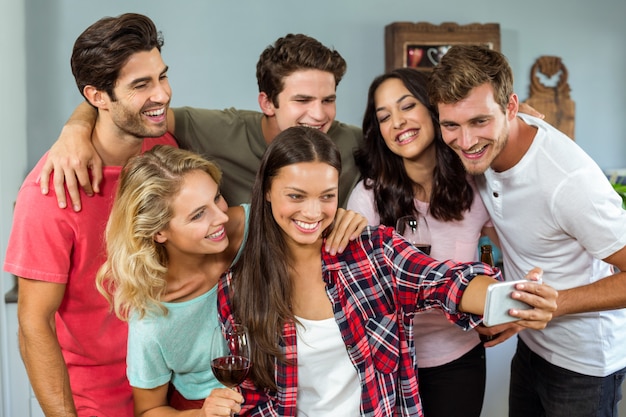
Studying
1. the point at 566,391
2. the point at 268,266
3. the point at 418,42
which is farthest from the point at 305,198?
the point at 418,42

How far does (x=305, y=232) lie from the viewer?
1556mm

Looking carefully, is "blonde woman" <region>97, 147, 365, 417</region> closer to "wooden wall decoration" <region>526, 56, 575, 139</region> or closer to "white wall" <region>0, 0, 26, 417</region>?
"white wall" <region>0, 0, 26, 417</region>

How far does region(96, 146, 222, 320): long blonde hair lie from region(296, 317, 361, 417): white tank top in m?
0.36

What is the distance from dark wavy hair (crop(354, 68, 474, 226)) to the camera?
1860mm

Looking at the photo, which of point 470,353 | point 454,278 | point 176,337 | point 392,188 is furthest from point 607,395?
point 176,337

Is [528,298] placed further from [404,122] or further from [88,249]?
[88,249]

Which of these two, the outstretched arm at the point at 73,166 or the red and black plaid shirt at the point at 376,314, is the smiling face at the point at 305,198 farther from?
the outstretched arm at the point at 73,166

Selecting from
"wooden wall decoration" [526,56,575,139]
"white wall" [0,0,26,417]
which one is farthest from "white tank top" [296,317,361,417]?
"wooden wall decoration" [526,56,575,139]

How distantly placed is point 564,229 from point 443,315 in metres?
0.41

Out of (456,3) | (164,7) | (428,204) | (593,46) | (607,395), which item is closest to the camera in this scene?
(607,395)

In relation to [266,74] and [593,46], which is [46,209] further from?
[593,46]

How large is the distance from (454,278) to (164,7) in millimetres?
2300

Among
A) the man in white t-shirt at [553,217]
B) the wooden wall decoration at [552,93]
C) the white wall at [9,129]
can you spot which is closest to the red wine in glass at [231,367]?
the man in white t-shirt at [553,217]

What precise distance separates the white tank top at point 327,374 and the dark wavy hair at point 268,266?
0.21ft
